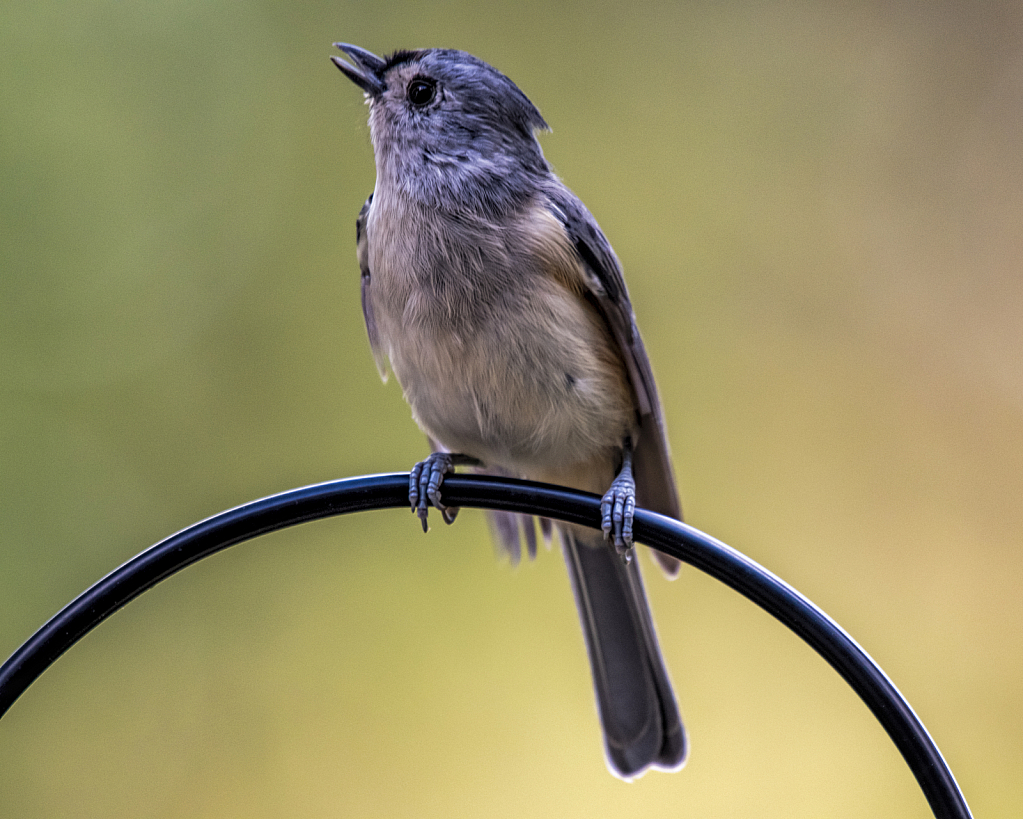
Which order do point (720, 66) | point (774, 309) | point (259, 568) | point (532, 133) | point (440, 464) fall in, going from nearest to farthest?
1. point (440, 464)
2. point (532, 133)
3. point (259, 568)
4. point (774, 309)
5. point (720, 66)

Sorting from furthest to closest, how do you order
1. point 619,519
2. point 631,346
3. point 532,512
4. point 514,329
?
point 631,346, point 514,329, point 619,519, point 532,512

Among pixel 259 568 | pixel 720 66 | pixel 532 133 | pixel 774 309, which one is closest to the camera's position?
pixel 532 133

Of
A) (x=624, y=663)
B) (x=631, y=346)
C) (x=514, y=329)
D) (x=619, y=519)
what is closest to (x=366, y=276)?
(x=514, y=329)

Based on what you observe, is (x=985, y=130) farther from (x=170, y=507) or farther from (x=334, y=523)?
(x=170, y=507)

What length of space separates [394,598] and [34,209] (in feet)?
4.65

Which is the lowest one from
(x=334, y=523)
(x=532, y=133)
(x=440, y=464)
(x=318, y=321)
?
(x=440, y=464)

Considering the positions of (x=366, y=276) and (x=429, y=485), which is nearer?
(x=429, y=485)

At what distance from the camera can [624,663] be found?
4.96ft

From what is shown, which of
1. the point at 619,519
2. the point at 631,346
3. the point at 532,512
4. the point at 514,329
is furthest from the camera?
the point at 631,346

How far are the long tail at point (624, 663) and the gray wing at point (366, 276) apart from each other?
0.46 metres

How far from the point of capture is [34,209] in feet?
8.13

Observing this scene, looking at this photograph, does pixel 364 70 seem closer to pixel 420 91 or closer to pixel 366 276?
pixel 420 91

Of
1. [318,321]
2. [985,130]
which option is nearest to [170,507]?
[318,321]

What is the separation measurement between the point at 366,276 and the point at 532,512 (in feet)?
2.09
